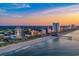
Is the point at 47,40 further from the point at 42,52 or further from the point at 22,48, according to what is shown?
the point at 22,48

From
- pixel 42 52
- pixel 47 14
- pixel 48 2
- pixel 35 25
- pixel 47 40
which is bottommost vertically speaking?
pixel 42 52

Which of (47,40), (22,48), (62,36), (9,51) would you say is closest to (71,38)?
(62,36)

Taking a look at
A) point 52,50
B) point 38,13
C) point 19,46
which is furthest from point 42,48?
point 38,13

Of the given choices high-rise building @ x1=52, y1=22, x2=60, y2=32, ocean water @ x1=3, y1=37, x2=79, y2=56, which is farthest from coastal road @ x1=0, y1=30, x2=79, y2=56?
high-rise building @ x1=52, y1=22, x2=60, y2=32

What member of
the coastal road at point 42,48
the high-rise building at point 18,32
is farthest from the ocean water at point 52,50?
the high-rise building at point 18,32

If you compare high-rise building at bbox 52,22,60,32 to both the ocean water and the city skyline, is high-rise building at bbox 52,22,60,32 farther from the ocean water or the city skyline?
the ocean water

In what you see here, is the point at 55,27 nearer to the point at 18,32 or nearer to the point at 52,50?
the point at 52,50

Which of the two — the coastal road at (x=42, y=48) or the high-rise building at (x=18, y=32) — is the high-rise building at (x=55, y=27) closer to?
the coastal road at (x=42, y=48)

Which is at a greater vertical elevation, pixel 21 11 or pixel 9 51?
pixel 21 11
